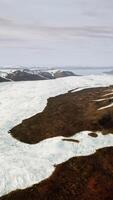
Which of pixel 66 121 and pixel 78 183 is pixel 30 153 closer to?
pixel 78 183

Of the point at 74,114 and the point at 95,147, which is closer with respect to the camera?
the point at 95,147

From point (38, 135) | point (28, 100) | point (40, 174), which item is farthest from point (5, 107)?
point (40, 174)

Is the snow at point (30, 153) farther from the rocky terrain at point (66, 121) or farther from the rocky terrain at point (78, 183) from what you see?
the rocky terrain at point (66, 121)

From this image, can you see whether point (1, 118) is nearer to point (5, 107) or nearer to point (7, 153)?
point (5, 107)

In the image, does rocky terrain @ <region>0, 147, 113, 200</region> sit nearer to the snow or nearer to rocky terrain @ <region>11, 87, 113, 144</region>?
the snow

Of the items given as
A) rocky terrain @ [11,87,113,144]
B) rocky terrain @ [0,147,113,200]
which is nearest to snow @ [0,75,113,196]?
rocky terrain @ [0,147,113,200]

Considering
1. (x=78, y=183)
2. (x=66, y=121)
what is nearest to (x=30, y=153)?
(x=78, y=183)
